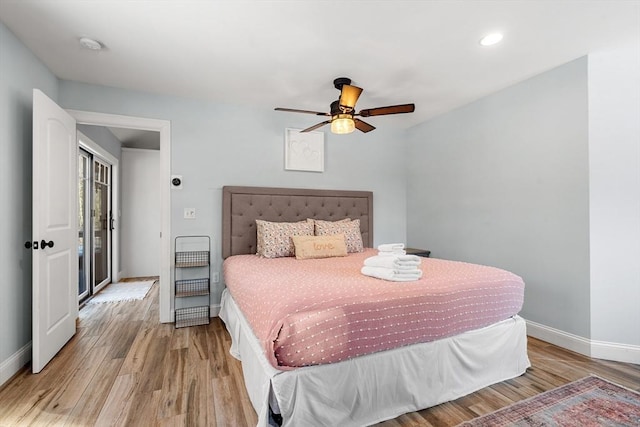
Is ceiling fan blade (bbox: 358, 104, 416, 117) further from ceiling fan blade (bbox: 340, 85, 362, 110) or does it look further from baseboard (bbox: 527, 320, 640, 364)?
baseboard (bbox: 527, 320, 640, 364)

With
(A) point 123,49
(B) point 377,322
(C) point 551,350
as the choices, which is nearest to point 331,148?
(A) point 123,49

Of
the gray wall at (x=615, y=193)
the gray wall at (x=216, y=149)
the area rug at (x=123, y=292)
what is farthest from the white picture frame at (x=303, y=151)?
the area rug at (x=123, y=292)

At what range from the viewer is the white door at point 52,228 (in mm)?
2248

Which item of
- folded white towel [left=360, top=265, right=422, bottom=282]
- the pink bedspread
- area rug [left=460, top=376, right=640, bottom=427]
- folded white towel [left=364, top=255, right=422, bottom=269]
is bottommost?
area rug [left=460, top=376, right=640, bottom=427]

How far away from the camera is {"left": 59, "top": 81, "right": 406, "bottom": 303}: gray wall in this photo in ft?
10.7

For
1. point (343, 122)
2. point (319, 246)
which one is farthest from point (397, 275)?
point (343, 122)

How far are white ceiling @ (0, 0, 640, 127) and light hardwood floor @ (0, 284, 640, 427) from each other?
2.48 m

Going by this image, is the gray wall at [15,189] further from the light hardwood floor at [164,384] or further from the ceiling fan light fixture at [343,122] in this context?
the ceiling fan light fixture at [343,122]

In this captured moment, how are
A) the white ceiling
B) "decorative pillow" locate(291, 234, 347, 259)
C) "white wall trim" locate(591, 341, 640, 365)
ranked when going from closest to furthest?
the white ceiling, "white wall trim" locate(591, 341, 640, 365), "decorative pillow" locate(291, 234, 347, 259)

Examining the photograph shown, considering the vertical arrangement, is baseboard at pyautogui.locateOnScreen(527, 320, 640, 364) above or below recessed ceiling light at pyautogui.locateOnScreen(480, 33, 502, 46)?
below

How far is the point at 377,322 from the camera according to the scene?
1646 mm

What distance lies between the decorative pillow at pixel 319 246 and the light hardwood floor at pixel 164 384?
108 centimetres

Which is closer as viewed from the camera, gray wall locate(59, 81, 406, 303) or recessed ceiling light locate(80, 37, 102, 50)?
recessed ceiling light locate(80, 37, 102, 50)

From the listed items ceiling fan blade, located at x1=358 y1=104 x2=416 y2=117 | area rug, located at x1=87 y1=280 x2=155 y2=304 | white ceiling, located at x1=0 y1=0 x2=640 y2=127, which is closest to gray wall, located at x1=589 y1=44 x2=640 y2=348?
white ceiling, located at x1=0 y1=0 x2=640 y2=127
